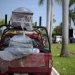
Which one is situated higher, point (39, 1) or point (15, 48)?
point (39, 1)

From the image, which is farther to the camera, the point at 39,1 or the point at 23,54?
the point at 39,1

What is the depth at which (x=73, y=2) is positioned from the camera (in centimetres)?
4709

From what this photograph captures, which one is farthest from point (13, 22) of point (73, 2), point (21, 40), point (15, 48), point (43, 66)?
point (73, 2)

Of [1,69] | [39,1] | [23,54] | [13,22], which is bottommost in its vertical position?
[1,69]

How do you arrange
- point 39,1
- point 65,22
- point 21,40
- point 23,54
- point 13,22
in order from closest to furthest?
point 23,54, point 21,40, point 13,22, point 65,22, point 39,1

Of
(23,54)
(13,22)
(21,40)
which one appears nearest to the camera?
(23,54)

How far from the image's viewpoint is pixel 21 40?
7059 mm

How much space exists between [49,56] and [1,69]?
134cm

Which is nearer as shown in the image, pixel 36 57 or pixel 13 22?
pixel 36 57

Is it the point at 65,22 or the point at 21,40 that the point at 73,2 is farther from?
the point at 21,40

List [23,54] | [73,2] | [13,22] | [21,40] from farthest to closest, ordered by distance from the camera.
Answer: [73,2] → [13,22] → [21,40] → [23,54]

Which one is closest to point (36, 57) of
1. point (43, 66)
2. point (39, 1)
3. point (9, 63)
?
point (43, 66)

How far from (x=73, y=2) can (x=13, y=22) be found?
40.6 m

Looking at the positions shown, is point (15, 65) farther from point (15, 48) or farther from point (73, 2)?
point (73, 2)
